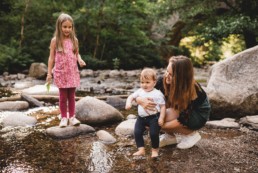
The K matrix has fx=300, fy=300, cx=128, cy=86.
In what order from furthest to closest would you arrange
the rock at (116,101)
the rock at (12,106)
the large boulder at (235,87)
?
the rock at (116,101)
the rock at (12,106)
the large boulder at (235,87)

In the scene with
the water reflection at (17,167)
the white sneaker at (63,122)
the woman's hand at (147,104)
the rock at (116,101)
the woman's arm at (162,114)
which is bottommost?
the rock at (116,101)

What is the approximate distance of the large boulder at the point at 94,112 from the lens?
453 centimetres

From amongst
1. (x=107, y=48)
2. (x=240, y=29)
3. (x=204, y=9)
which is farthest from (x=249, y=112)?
(x=107, y=48)

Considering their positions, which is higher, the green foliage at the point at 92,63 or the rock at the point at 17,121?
the green foliage at the point at 92,63

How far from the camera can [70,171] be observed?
2.77 m

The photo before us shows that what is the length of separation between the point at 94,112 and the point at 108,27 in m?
12.1

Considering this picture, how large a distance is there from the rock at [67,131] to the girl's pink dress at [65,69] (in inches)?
22.5

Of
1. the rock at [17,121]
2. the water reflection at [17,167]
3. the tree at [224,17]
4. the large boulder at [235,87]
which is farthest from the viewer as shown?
the tree at [224,17]

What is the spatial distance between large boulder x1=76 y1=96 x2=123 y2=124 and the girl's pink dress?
589 mm

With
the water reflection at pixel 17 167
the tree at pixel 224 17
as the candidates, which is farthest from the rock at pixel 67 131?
the tree at pixel 224 17

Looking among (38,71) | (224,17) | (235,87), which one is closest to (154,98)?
(235,87)

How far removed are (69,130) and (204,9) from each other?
31.9ft

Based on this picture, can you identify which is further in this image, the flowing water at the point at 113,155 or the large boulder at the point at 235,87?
the large boulder at the point at 235,87

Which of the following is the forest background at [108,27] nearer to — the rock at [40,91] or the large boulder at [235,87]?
the rock at [40,91]
